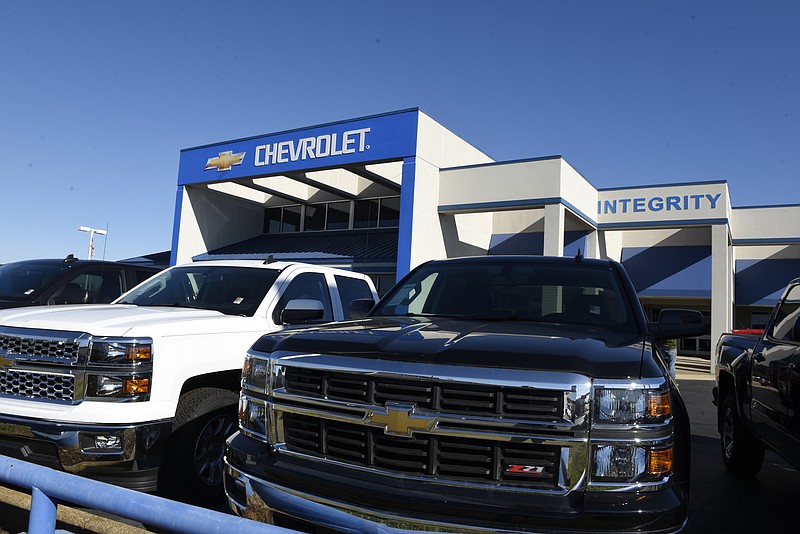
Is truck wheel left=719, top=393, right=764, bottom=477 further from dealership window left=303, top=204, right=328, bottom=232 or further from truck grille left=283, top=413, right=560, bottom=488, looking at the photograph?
dealership window left=303, top=204, right=328, bottom=232

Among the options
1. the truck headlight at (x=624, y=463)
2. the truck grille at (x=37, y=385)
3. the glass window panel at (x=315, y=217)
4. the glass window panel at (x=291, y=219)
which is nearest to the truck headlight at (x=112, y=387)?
the truck grille at (x=37, y=385)

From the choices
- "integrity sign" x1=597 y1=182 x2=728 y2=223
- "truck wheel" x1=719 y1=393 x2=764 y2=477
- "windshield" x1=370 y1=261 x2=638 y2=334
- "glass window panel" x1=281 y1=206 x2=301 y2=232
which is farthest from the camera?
"glass window panel" x1=281 y1=206 x2=301 y2=232

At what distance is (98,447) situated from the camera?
12.0 feet

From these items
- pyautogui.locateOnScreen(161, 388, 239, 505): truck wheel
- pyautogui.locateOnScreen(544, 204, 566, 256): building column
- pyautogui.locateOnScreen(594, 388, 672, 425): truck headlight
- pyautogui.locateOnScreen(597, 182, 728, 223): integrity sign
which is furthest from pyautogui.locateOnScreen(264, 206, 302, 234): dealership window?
pyautogui.locateOnScreen(594, 388, 672, 425): truck headlight

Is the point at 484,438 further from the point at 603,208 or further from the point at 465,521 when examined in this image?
the point at 603,208

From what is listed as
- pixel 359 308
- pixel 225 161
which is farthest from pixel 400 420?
pixel 225 161

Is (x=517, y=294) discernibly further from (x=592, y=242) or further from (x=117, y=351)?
(x=592, y=242)

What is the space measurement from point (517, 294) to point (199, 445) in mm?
2495

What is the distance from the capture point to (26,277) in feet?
23.9

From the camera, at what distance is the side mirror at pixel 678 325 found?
362 centimetres

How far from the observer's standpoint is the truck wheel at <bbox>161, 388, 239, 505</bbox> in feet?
12.9

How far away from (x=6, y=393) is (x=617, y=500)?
3.89 m

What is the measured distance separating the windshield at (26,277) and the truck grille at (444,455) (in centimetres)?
594

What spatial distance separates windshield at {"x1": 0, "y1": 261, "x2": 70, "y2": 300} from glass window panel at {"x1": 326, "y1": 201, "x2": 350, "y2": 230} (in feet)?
63.1
